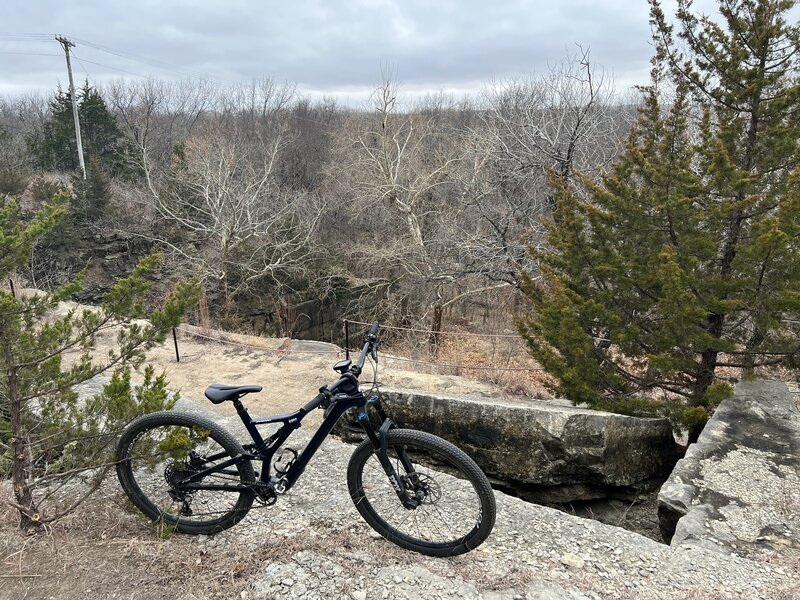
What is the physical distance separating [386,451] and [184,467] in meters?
1.27

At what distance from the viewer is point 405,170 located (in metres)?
21.9

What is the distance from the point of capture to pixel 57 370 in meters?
3.27

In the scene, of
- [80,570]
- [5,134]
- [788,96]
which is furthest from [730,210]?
[5,134]

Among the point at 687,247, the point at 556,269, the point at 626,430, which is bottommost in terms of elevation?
the point at 626,430

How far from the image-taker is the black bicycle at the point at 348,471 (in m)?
2.98

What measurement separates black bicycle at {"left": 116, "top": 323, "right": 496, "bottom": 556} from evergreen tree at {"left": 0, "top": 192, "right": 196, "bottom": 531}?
9.2 inches

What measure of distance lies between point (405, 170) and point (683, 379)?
684 inches

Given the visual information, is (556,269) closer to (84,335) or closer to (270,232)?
(84,335)

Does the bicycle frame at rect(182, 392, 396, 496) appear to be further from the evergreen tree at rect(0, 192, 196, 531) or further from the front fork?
the evergreen tree at rect(0, 192, 196, 531)

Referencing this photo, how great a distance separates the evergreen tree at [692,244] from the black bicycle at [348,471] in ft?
10.0

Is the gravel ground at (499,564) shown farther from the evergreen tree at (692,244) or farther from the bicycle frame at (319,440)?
the evergreen tree at (692,244)

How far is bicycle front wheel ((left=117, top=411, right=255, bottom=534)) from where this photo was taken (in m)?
3.10

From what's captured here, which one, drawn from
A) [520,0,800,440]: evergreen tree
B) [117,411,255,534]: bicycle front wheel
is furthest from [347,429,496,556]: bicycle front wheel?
[520,0,800,440]: evergreen tree

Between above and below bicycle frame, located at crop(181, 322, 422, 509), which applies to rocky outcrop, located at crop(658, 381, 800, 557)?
below
